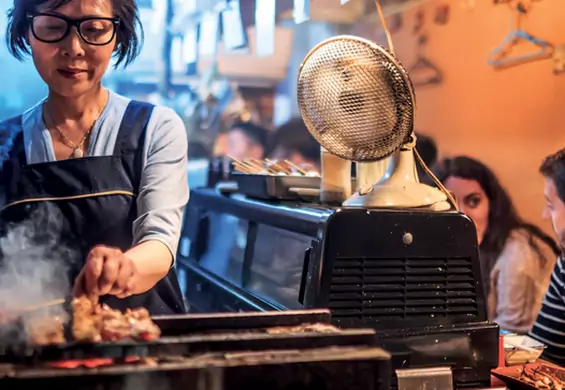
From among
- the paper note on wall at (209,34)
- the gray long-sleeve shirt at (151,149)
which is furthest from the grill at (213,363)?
the paper note on wall at (209,34)

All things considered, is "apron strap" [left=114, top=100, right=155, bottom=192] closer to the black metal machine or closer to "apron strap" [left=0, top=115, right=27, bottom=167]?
"apron strap" [left=0, top=115, right=27, bottom=167]

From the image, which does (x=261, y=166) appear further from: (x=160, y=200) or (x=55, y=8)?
(x=55, y=8)

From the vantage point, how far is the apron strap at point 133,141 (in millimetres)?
1717

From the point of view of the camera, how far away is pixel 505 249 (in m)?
3.14

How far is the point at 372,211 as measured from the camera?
175 cm

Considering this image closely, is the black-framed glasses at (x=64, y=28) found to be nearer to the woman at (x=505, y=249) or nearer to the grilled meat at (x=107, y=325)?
the grilled meat at (x=107, y=325)

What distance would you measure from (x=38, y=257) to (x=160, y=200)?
1.16 feet

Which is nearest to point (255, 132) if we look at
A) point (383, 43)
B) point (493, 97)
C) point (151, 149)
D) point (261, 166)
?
point (383, 43)

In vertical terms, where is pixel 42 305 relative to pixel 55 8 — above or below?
below

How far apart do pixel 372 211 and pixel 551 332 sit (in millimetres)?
1451

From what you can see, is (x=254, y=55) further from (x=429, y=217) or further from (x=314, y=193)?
(x=429, y=217)

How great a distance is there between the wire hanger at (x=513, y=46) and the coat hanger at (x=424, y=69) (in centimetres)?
35

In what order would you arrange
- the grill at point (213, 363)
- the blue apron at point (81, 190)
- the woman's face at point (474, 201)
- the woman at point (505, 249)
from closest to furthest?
the grill at point (213, 363) → the blue apron at point (81, 190) → the woman at point (505, 249) → the woman's face at point (474, 201)

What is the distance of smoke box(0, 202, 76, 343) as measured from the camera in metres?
1.54
